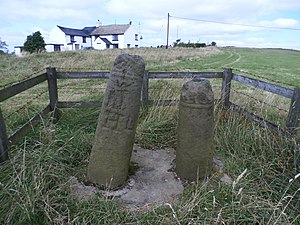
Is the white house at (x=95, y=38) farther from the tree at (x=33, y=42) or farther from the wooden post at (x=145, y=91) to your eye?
the wooden post at (x=145, y=91)

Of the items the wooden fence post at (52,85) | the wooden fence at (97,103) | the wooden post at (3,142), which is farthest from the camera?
the wooden fence post at (52,85)

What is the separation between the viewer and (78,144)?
4.01 m

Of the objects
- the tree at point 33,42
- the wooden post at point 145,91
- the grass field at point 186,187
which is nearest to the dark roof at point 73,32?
the tree at point 33,42

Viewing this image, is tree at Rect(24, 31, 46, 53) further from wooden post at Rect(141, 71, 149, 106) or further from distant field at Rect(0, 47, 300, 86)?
wooden post at Rect(141, 71, 149, 106)

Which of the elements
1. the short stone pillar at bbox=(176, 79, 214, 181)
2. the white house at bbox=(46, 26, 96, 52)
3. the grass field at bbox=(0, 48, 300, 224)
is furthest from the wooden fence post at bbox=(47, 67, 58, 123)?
the white house at bbox=(46, 26, 96, 52)

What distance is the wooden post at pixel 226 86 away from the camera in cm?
538

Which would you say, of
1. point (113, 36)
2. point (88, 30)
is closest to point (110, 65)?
point (113, 36)

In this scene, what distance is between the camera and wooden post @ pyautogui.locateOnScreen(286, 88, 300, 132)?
3.67m

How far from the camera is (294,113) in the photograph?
3707mm

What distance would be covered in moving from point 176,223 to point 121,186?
1.00 m

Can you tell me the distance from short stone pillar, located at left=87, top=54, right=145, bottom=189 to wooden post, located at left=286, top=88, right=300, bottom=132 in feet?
7.11

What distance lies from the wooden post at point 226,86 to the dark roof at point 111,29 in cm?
6349

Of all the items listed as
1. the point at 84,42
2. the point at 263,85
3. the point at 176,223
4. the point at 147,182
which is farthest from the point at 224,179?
the point at 84,42

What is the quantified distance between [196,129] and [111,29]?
6819cm
